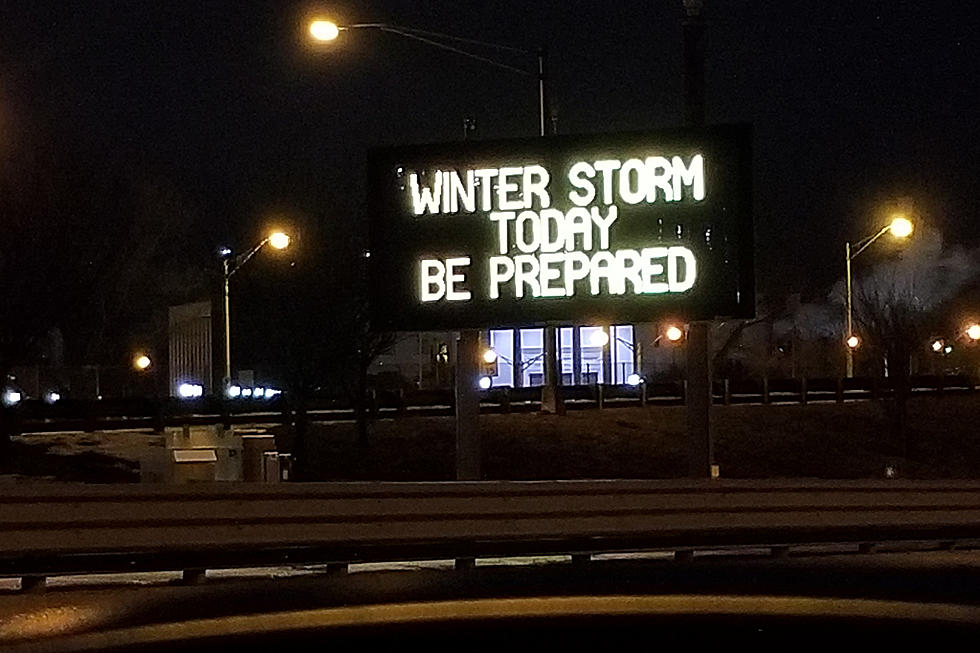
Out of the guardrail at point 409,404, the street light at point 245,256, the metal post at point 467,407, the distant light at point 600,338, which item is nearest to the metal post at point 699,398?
the metal post at point 467,407

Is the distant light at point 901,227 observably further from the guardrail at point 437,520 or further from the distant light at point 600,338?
the distant light at point 600,338

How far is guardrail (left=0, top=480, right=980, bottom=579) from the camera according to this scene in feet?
46.3

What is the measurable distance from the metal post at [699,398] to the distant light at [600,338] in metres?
37.2

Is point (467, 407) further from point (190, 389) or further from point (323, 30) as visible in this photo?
point (190, 389)

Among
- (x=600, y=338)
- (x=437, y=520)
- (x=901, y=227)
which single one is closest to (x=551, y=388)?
(x=901, y=227)

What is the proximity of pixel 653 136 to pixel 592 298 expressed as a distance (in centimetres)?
200

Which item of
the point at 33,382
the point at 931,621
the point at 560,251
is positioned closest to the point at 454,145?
the point at 560,251

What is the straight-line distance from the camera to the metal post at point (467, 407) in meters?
19.1

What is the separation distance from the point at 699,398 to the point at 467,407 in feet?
10.5

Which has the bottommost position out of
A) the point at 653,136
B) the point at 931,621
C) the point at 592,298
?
the point at 931,621

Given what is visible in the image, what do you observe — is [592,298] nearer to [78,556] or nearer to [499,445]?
[78,556]

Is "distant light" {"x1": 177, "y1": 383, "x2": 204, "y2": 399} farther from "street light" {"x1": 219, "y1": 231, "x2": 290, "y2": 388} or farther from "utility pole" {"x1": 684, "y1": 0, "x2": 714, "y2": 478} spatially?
"utility pole" {"x1": 684, "y1": 0, "x2": 714, "y2": 478}

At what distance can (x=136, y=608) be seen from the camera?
12305mm

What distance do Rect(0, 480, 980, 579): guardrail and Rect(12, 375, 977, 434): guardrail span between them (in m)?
20.9
